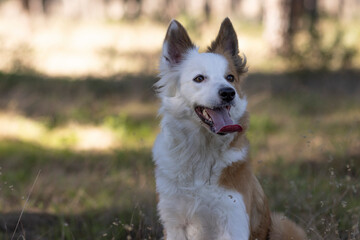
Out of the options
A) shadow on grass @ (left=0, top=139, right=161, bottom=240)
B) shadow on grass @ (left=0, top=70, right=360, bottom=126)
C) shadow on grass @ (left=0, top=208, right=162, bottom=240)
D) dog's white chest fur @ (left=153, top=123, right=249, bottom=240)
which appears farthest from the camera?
shadow on grass @ (left=0, top=70, right=360, bottom=126)

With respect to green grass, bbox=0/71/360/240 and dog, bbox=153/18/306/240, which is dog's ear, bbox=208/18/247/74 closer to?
dog, bbox=153/18/306/240

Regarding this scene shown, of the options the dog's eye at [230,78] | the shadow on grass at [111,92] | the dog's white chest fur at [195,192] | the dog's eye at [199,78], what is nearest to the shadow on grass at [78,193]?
the dog's white chest fur at [195,192]

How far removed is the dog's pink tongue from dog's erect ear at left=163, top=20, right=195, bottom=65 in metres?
0.67

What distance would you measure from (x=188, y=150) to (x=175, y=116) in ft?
0.95

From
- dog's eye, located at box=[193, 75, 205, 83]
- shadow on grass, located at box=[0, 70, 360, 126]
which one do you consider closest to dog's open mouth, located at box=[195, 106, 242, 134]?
dog's eye, located at box=[193, 75, 205, 83]

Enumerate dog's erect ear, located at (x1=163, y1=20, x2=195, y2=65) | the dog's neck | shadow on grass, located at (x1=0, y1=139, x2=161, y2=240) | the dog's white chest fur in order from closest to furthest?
the dog's white chest fur < the dog's neck < dog's erect ear, located at (x1=163, y1=20, x2=195, y2=65) < shadow on grass, located at (x1=0, y1=139, x2=161, y2=240)

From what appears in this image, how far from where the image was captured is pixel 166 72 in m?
3.56

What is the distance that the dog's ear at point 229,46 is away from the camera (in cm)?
A: 358

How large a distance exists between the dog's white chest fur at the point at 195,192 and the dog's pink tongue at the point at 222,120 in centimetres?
20

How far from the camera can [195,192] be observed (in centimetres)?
306

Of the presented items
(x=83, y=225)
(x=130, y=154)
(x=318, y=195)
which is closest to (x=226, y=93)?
(x=318, y=195)

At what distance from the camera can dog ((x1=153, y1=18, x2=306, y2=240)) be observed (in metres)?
3.03

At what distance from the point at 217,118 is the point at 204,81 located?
0.33 m

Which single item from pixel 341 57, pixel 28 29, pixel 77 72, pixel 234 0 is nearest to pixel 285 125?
pixel 341 57
